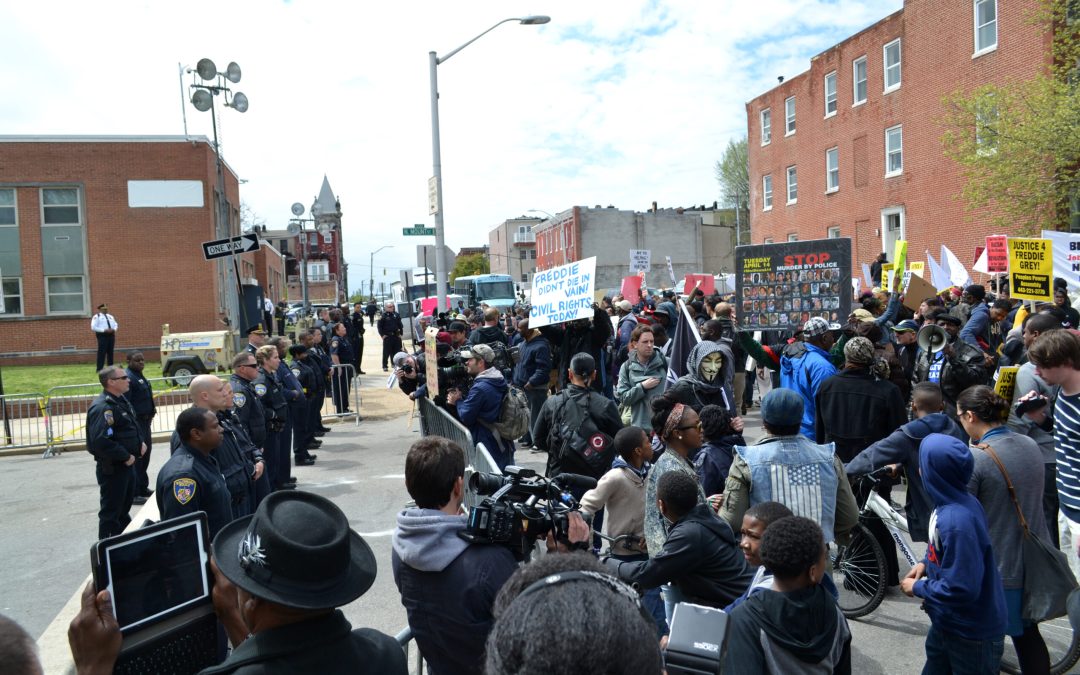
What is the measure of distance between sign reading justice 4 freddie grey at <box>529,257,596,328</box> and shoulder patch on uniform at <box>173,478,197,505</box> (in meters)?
6.02

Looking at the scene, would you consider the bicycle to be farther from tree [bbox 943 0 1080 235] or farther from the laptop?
tree [bbox 943 0 1080 235]

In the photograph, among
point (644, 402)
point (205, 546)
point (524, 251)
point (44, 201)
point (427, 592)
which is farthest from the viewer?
point (524, 251)

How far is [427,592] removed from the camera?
119 inches

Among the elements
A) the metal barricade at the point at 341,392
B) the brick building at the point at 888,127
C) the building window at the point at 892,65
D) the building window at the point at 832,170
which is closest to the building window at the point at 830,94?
the brick building at the point at 888,127

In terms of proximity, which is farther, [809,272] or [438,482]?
[809,272]

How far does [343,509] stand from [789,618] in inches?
285

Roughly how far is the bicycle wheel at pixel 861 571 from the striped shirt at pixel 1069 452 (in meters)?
1.58

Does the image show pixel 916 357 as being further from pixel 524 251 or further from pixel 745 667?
pixel 524 251

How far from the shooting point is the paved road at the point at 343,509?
5.63 meters

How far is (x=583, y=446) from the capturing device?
6203mm

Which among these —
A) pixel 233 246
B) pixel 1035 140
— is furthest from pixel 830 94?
pixel 233 246

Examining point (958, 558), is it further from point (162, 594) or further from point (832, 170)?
point (832, 170)

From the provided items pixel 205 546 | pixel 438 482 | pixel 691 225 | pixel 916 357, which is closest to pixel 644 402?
pixel 916 357

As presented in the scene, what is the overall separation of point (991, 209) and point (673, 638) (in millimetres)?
27543
